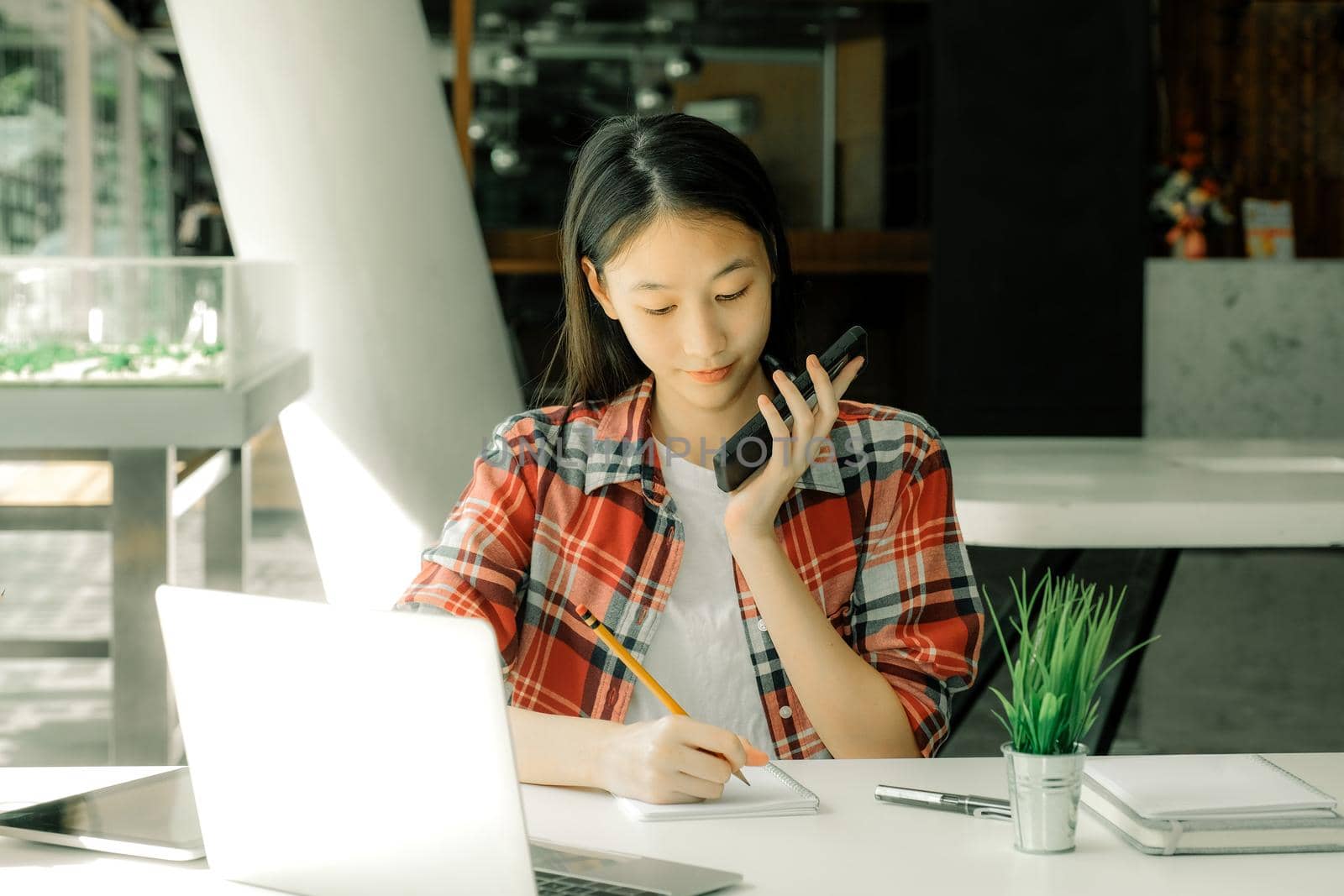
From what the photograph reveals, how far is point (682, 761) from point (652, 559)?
0.44 m

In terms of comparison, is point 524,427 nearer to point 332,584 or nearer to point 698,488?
point 698,488

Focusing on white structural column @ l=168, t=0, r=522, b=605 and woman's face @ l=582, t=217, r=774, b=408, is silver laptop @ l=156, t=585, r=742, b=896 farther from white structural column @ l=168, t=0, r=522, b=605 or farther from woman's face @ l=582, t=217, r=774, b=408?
white structural column @ l=168, t=0, r=522, b=605

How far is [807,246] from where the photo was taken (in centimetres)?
562

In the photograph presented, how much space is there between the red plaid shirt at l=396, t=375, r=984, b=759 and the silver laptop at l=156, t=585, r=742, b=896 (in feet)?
1.66

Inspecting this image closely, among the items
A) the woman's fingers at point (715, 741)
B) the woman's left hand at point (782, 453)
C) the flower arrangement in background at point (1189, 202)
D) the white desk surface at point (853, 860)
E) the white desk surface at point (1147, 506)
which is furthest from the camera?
the flower arrangement in background at point (1189, 202)

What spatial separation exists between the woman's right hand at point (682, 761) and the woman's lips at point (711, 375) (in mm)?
453

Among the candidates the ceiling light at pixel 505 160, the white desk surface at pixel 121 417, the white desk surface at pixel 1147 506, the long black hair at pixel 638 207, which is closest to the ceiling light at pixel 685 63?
the ceiling light at pixel 505 160

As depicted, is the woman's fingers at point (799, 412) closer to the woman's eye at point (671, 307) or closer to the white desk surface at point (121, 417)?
the woman's eye at point (671, 307)

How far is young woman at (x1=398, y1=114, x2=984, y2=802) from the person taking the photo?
1.37 meters

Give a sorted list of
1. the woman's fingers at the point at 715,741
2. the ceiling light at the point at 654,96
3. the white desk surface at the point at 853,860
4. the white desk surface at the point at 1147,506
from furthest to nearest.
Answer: the ceiling light at the point at 654,96 < the white desk surface at the point at 1147,506 < the woman's fingers at the point at 715,741 < the white desk surface at the point at 853,860

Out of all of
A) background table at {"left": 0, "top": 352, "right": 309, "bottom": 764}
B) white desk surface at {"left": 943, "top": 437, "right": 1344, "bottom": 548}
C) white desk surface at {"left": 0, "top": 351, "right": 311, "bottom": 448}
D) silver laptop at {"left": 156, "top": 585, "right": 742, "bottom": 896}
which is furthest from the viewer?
white desk surface at {"left": 0, "top": 351, "right": 311, "bottom": 448}

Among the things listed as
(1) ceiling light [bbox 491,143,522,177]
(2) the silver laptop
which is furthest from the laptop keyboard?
(1) ceiling light [bbox 491,143,522,177]

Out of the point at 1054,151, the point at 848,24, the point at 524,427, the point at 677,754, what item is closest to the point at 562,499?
the point at 524,427

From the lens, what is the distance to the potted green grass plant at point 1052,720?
936mm
